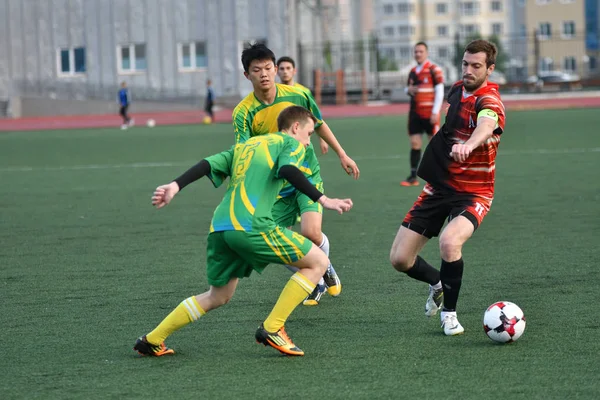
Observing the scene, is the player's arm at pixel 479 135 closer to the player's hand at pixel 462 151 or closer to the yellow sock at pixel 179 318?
the player's hand at pixel 462 151

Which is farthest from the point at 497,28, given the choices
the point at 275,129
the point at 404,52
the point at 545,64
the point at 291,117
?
the point at 291,117

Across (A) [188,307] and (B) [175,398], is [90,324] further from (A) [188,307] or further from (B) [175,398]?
(B) [175,398]

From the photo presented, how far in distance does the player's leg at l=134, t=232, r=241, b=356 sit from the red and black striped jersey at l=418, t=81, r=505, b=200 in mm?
1535

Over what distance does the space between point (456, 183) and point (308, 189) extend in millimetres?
1342

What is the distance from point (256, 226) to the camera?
535 centimetres

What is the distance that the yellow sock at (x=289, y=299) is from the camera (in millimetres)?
5559

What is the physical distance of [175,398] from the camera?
4824 millimetres

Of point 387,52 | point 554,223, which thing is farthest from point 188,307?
point 387,52

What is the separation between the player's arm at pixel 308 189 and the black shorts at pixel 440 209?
45.0 inches

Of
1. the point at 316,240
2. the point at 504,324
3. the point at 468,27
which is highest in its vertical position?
the point at 468,27

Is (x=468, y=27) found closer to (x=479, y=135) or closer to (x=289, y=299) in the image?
(x=479, y=135)

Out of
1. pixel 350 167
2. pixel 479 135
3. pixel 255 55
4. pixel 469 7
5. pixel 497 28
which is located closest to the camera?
pixel 479 135

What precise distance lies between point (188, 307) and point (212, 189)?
9.58m

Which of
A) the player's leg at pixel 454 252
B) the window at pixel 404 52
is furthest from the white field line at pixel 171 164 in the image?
the window at pixel 404 52
